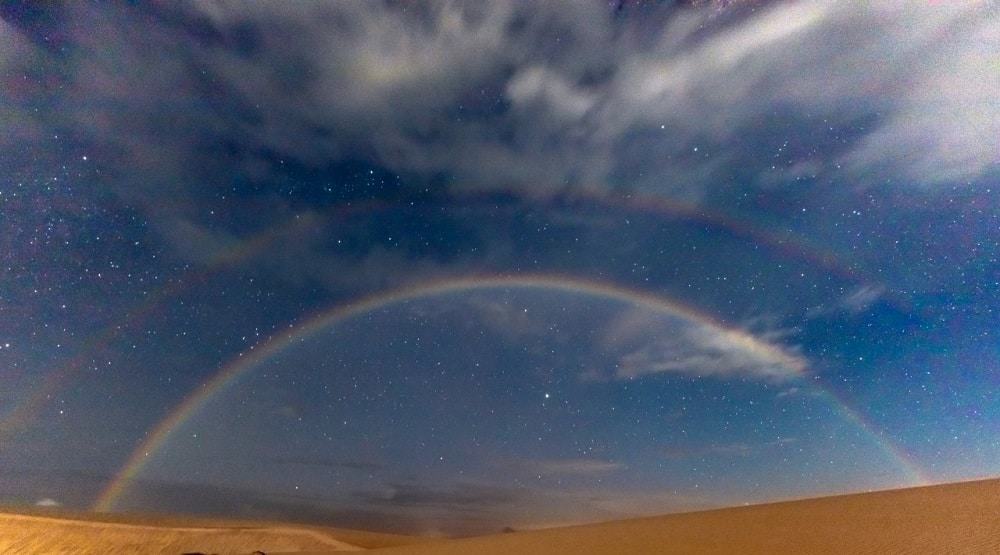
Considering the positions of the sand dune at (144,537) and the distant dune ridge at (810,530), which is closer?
the distant dune ridge at (810,530)

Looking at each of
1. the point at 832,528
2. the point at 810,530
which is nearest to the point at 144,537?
the point at 810,530

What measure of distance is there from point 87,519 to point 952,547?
5346 cm

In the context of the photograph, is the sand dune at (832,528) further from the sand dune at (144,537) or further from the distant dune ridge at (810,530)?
the sand dune at (144,537)

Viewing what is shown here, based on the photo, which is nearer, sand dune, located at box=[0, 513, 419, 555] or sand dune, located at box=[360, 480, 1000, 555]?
sand dune, located at box=[360, 480, 1000, 555]

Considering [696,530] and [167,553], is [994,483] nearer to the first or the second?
[696,530]

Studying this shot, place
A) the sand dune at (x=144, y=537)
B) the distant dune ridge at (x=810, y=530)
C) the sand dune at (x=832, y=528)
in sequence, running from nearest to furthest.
Result: the sand dune at (x=832, y=528) < the distant dune ridge at (x=810, y=530) < the sand dune at (x=144, y=537)

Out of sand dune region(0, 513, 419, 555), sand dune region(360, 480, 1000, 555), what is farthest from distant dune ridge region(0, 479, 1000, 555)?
sand dune region(0, 513, 419, 555)

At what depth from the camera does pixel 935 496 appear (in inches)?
522

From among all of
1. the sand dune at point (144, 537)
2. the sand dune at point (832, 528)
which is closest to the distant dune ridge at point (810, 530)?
the sand dune at point (832, 528)

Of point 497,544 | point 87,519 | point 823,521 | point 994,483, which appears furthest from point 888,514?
point 87,519

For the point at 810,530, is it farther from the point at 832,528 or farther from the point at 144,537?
the point at 144,537

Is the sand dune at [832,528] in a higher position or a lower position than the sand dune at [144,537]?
higher

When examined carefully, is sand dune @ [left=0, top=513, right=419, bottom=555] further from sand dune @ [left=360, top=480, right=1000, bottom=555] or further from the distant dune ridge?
sand dune @ [left=360, top=480, right=1000, bottom=555]

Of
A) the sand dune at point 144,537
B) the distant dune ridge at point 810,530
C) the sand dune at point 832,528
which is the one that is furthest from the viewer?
the sand dune at point 144,537
